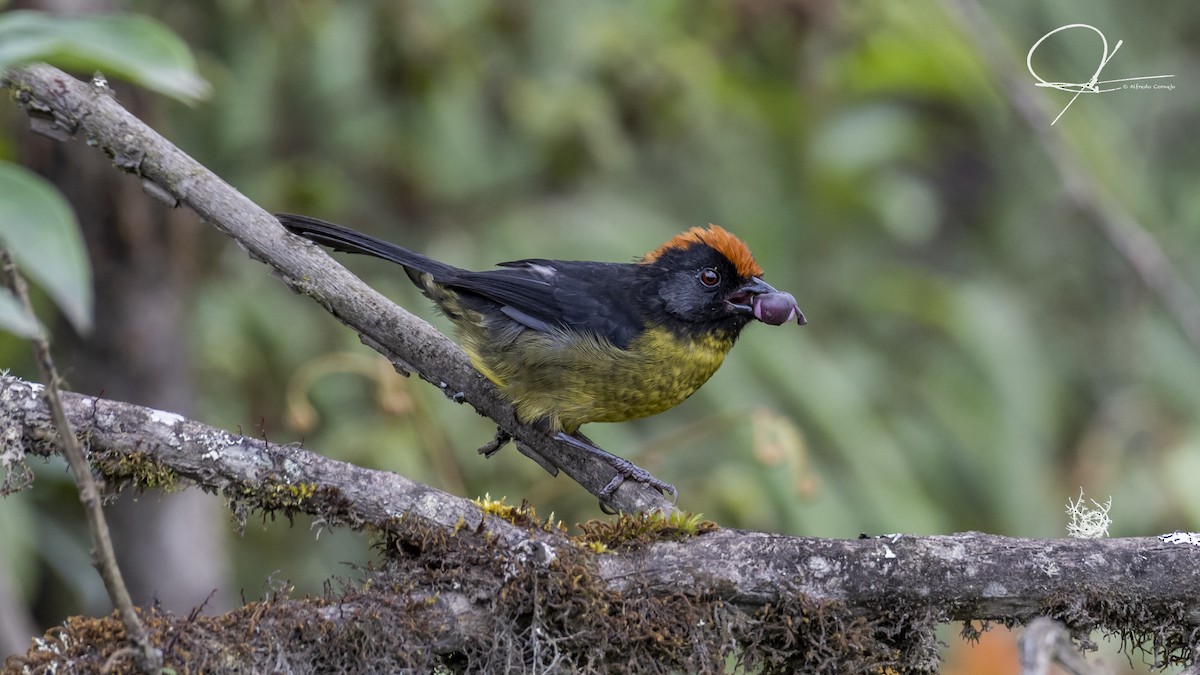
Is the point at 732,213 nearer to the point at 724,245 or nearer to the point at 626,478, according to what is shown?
the point at 724,245

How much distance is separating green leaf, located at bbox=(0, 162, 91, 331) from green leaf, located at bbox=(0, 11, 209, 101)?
0.49ft

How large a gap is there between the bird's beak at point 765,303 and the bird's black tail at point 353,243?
90cm

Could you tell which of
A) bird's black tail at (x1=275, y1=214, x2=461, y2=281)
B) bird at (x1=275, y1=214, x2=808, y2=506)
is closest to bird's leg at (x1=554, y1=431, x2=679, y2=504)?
bird at (x1=275, y1=214, x2=808, y2=506)

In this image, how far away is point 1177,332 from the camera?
7816 millimetres

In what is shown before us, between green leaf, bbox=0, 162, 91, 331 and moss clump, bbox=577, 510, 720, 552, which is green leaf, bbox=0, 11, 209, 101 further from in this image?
moss clump, bbox=577, 510, 720, 552

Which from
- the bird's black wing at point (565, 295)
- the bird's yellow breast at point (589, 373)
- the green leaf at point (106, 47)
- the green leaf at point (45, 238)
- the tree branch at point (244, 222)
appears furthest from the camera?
the bird's black wing at point (565, 295)

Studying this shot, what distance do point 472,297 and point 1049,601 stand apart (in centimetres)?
203

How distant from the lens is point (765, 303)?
342cm

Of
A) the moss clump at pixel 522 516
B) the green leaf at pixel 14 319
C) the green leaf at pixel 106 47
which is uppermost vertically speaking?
the moss clump at pixel 522 516

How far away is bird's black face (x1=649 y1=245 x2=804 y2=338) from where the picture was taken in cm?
356

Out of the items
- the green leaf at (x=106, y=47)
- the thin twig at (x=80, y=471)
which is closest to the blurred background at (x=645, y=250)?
the thin twig at (x=80, y=471)

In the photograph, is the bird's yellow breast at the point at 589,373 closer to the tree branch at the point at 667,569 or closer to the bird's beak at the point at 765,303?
the bird's beak at the point at 765,303

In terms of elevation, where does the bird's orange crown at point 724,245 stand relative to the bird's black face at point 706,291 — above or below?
above

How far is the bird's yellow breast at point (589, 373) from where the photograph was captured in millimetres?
3334
